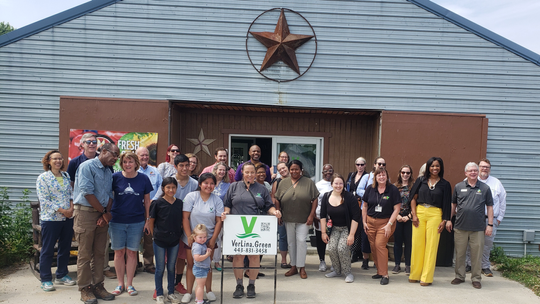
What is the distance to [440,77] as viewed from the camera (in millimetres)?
7629

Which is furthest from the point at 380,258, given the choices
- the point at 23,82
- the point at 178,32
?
the point at 23,82

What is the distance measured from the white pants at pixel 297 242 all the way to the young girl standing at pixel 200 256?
1.66 metres

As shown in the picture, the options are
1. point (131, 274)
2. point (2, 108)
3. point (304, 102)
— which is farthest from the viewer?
point (304, 102)

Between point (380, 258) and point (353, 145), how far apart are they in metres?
3.22

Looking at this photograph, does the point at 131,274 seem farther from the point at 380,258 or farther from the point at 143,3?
the point at 143,3

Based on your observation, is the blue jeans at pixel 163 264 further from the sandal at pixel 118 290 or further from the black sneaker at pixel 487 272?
the black sneaker at pixel 487 272

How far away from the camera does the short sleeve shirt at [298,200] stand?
228 inches

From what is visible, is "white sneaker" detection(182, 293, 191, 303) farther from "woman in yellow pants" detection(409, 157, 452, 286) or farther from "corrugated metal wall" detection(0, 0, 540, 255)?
"corrugated metal wall" detection(0, 0, 540, 255)

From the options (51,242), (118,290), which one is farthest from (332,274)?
(51,242)

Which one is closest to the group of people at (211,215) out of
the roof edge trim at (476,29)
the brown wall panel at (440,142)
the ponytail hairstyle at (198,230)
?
the ponytail hairstyle at (198,230)

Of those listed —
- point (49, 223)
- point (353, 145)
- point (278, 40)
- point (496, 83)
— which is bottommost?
point (49, 223)

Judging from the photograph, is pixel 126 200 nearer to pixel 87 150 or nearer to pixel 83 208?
pixel 83 208

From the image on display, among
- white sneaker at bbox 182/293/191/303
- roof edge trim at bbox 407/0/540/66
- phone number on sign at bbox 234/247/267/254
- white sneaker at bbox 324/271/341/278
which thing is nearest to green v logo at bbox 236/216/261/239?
phone number on sign at bbox 234/247/267/254

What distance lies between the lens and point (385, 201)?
5.78m
